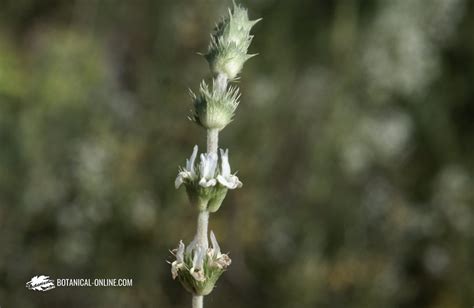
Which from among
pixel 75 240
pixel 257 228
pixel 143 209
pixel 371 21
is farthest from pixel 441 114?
pixel 75 240

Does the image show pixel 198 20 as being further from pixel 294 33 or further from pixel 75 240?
pixel 75 240

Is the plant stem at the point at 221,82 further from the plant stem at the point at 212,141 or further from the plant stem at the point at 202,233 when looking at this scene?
the plant stem at the point at 202,233
